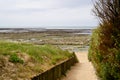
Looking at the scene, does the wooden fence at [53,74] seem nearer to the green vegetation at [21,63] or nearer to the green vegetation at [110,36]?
the green vegetation at [21,63]

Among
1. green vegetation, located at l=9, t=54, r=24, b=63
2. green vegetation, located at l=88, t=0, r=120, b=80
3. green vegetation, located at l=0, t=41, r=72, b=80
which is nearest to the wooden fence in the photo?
green vegetation, located at l=0, t=41, r=72, b=80

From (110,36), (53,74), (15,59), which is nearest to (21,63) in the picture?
(15,59)

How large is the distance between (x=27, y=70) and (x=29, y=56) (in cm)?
222

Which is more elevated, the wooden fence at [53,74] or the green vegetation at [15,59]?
the green vegetation at [15,59]

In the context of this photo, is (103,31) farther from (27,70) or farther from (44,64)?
(44,64)

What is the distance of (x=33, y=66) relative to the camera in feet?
49.0

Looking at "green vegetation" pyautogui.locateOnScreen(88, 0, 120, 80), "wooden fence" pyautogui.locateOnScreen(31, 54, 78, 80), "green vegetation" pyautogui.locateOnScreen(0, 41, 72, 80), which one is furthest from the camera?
"green vegetation" pyautogui.locateOnScreen(0, 41, 72, 80)

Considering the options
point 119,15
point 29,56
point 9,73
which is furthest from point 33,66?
point 119,15

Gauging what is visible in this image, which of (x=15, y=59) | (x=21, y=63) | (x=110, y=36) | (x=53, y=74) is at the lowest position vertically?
(x=53, y=74)

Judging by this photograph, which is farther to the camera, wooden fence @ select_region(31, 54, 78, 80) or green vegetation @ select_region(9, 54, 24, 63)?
green vegetation @ select_region(9, 54, 24, 63)

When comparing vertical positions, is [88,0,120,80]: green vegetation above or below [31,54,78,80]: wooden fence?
above

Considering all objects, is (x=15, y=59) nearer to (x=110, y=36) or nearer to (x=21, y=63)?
(x=21, y=63)

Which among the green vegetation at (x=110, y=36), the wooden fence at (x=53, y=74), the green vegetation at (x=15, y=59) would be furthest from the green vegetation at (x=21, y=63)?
the green vegetation at (x=110, y=36)

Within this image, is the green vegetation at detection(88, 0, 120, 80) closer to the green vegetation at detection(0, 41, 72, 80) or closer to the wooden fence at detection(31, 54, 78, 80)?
the wooden fence at detection(31, 54, 78, 80)
